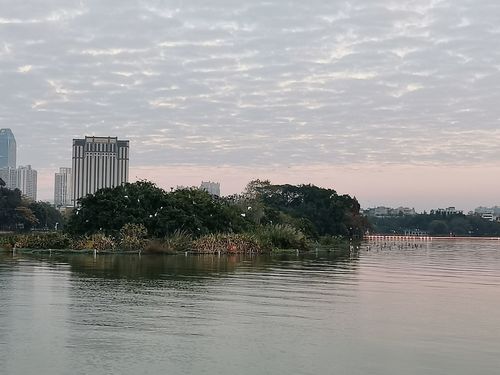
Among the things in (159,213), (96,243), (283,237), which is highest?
(159,213)

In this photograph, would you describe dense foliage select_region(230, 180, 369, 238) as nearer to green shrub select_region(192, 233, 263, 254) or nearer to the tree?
the tree

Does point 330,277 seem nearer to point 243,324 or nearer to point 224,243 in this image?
point 243,324

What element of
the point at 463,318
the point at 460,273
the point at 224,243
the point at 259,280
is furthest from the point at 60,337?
the point at 224,243

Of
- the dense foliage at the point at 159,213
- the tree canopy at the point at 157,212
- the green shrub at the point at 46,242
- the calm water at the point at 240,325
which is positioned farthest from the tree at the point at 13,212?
the calm water at the point at 240,325

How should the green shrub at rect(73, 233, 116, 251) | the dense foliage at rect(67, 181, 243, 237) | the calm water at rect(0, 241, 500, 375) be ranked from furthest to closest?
the dense foliage at rect(67, 181, 243, 237) → the green shrub at rect(73, 233, 116, 251) → the calm water at rect(0, 241, 500, 375)

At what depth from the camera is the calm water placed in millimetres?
12281

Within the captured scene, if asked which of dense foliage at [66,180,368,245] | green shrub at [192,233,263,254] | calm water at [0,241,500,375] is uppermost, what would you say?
dense foliage at [66,180,368,245]

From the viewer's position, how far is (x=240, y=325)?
16.2 metres

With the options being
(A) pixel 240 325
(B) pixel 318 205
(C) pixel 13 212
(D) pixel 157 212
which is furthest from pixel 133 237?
(B) pixel 318 205

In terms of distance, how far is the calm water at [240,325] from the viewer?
12281 millimetres

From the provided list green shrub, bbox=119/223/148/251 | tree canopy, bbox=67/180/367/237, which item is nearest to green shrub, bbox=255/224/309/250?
tree canopy, bbox=67/180/367/237

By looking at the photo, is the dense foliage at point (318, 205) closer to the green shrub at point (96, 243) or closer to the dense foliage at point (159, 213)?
the dense foliage at point (159, 213)

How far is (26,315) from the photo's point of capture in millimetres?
16875

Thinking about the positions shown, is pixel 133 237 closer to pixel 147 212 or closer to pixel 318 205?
pixel 147 212
